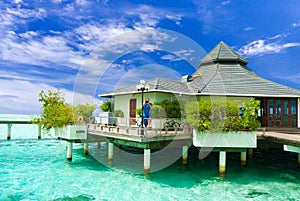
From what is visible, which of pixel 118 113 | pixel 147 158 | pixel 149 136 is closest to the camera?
pixel 149 136

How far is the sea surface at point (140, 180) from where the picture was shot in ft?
32.2

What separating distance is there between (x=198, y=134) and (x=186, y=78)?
10942 mm

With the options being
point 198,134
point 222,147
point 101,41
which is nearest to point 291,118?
point 222,147

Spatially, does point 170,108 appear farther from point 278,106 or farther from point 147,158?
point 278,106

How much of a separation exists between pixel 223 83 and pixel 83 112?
12087mm

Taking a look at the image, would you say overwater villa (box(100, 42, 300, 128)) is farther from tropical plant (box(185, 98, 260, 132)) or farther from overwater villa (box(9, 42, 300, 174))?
tropical plant (box(185, 98, 260, 132))

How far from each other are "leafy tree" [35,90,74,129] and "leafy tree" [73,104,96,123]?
0.43m

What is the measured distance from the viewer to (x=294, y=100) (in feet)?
53.9

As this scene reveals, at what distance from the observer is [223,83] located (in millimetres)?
17609

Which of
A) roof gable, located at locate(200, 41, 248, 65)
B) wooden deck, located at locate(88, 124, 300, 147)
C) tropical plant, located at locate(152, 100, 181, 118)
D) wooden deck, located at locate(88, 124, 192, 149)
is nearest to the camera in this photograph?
wooden deck, located at locate(88, 124, 300, 147)

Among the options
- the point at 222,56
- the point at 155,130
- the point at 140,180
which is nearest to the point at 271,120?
the point at 222,56

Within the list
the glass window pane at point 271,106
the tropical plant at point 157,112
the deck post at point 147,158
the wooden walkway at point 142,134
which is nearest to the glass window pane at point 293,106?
the glass window pane at point 271,106

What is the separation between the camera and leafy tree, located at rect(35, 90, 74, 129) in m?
15.9

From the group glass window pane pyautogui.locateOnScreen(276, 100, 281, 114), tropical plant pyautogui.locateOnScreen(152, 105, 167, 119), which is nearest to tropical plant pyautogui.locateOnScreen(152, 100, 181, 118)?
tropical plant pyautogui.locateOnScreen(152, 105, 167, 119)
